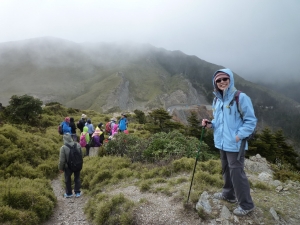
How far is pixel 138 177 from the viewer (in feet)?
27.8

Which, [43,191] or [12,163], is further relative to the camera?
[12,163]

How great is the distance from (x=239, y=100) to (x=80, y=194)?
658 centimetres

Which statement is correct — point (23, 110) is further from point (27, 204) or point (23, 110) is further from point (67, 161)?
point (27, 204)

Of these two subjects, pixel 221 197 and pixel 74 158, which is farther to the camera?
pixel 74 158

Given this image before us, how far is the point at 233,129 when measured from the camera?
14.8 ft

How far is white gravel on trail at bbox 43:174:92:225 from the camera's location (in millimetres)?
6180

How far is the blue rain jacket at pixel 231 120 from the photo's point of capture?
421cm

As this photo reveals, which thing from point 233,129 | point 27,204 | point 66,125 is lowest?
Result: point 27,204

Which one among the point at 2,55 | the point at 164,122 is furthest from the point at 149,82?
the point at 164,122

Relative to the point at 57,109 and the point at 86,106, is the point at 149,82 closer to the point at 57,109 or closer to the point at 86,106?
Answer: the point at 86,106

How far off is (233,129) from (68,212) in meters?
5.62

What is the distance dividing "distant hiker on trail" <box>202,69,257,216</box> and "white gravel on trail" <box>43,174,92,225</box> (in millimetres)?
4058

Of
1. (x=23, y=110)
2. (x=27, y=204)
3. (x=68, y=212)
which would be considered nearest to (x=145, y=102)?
(x=23, y=110)

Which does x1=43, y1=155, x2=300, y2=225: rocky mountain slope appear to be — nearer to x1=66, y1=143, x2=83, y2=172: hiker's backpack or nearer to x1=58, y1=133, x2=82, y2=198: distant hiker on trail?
x1=58, y1=133, x2=82, y2=198: distant hiker on trail
